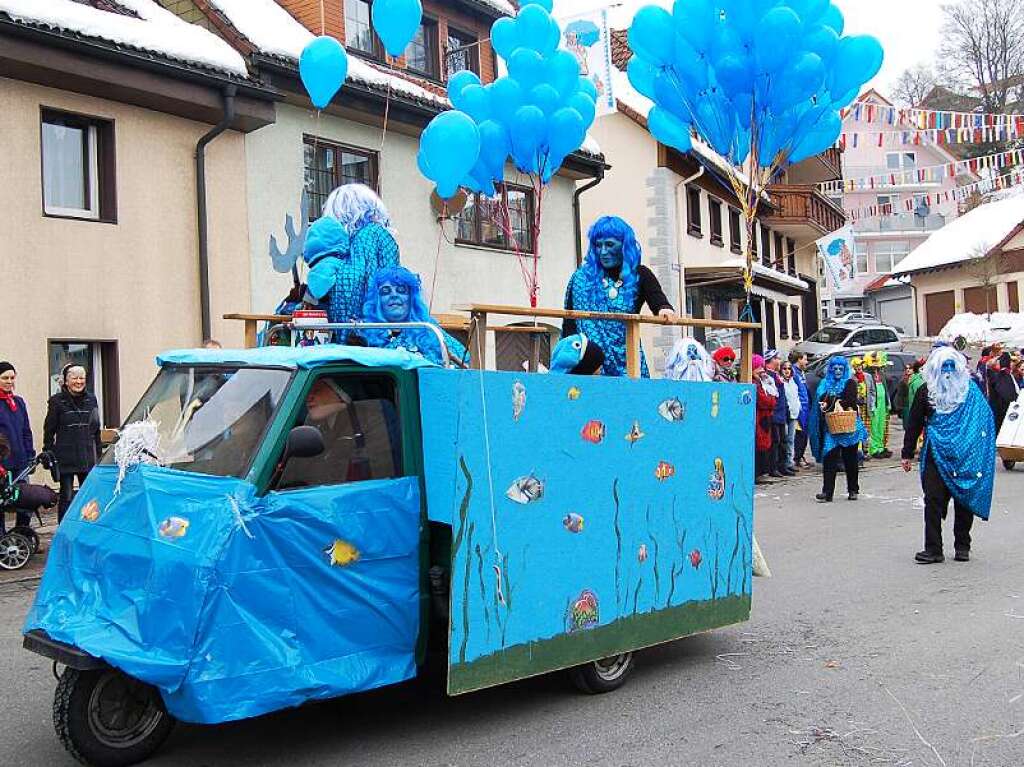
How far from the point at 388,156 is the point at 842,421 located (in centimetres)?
867

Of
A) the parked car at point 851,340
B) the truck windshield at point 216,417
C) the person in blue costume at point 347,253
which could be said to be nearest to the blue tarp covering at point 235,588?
the truck windshield at point 216,417

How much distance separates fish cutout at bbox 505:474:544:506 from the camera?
4.83 m

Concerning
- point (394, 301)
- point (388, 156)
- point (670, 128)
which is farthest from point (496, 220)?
point (394, 301)

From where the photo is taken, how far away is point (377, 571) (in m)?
4.66

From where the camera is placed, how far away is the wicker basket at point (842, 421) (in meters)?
12.8

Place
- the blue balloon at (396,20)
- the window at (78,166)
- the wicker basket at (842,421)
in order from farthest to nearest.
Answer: the window at (78,166) < the wicker basket at (842,421) < the blue balloon at (396,20)

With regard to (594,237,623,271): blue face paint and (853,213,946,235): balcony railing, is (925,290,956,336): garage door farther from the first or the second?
(594,237,623,271): blue face paint

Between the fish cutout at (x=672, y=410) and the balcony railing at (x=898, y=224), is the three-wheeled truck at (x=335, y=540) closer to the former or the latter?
the fish cutout at (x=672, y=410)

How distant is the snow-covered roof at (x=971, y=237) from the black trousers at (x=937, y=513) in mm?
38253

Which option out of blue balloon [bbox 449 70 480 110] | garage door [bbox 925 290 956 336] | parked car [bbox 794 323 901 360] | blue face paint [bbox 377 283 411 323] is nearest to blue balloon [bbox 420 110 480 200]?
blue face paint [bbox 377 283 411 323]

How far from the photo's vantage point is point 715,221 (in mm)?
30812

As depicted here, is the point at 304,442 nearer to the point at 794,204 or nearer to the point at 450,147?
the point at 450,147

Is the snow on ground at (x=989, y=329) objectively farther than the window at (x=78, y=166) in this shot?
Yes

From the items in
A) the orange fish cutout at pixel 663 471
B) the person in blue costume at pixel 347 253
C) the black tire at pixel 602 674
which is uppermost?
the person in blue costume at pixel 347 253
